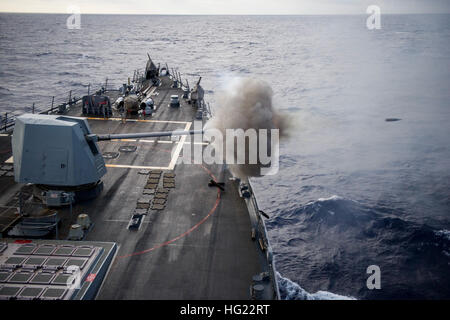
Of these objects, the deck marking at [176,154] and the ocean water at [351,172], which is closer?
the ocean water at [351,172]

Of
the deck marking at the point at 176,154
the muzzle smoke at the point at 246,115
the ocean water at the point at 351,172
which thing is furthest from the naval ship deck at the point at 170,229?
the ocean water at the point at 351,172

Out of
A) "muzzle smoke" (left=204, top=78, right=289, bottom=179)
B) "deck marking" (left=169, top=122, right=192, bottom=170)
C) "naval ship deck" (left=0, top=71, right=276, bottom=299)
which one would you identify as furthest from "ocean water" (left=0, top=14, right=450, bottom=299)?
"deck marking" (left=169, top=122, right=192, bottom=170)

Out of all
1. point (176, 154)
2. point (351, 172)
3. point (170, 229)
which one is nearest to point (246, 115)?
point (170, 229)

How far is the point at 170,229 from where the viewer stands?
13211 millimetres

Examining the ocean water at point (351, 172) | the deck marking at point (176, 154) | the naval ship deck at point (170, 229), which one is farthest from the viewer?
the deck marking at point (176, 154)

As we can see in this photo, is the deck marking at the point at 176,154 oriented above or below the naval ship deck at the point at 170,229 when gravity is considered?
above

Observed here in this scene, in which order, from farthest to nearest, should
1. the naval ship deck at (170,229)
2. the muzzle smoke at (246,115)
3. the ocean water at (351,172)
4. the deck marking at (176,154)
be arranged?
the deck marking at (176,154) → the ocean water at (351,172) → the muzzle smoke at (246,115) → the naval ship deck at (170,229)

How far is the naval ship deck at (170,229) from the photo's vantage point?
34.3 ft

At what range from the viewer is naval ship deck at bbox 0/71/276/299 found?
1047cm

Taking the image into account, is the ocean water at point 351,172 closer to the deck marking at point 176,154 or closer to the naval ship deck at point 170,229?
the naval ship deck at point 170,229

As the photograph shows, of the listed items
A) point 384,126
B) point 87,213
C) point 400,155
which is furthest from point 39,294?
point 384,126

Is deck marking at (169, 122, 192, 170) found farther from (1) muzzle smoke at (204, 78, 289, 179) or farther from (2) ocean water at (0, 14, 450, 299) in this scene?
(2) ocean water at (0, 14, 450, 299)

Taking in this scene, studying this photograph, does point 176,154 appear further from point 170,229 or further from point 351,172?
point 351,172

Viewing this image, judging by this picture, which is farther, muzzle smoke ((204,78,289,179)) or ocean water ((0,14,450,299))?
ocean water ((0,14,450,299))
